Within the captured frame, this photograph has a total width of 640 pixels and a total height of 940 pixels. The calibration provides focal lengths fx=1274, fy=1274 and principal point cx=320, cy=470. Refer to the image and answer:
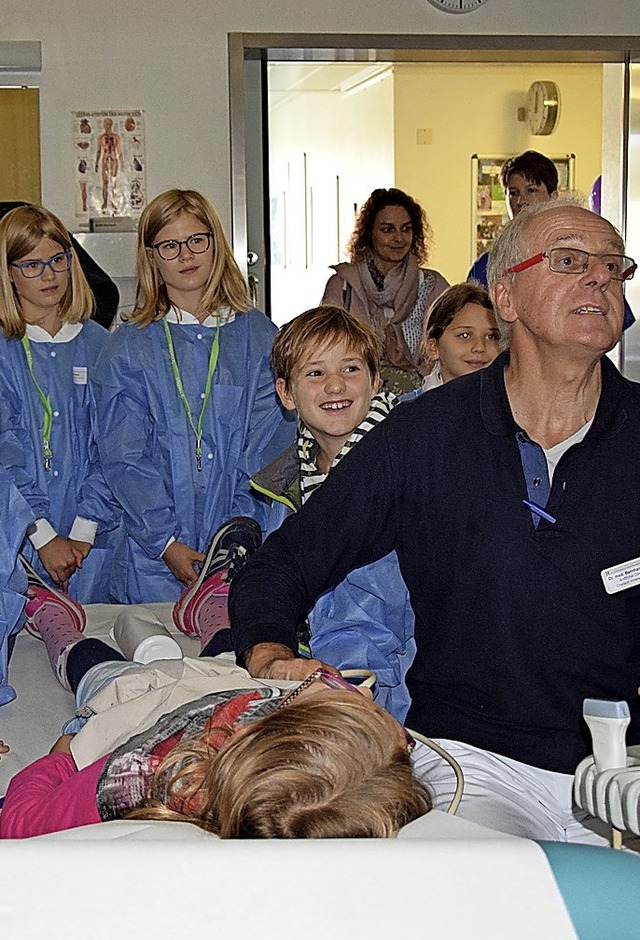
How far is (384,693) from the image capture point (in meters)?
2.34

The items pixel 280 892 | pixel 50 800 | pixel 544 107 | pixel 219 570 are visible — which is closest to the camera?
pixel 280 892

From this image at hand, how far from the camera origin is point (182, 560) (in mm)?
3439

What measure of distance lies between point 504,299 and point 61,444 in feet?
6.23

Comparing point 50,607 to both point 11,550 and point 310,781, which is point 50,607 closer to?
point 11,550

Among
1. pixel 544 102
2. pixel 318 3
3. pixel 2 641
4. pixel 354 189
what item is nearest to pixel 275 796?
pixel 2 641

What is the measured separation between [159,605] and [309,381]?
2.87ft

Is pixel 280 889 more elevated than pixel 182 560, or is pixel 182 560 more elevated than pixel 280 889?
pixel 280 889

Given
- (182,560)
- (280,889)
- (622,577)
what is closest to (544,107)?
(182,560)

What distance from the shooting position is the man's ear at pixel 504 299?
6.74 ft

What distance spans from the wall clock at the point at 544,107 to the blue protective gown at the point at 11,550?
6795mm

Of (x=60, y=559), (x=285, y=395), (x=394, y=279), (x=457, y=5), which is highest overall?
(x=457, y=5)

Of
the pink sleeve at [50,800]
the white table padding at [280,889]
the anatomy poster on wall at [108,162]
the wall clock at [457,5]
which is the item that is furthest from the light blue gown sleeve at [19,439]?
the white table padding at [280,889]

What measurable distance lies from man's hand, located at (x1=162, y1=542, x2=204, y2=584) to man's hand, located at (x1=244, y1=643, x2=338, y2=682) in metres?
1.55

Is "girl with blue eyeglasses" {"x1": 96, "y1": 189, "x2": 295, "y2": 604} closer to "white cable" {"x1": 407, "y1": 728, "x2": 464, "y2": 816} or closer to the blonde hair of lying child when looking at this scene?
"white cable" {"x1": 407, "y1": 728, "x2": 464, "y2": 816}
